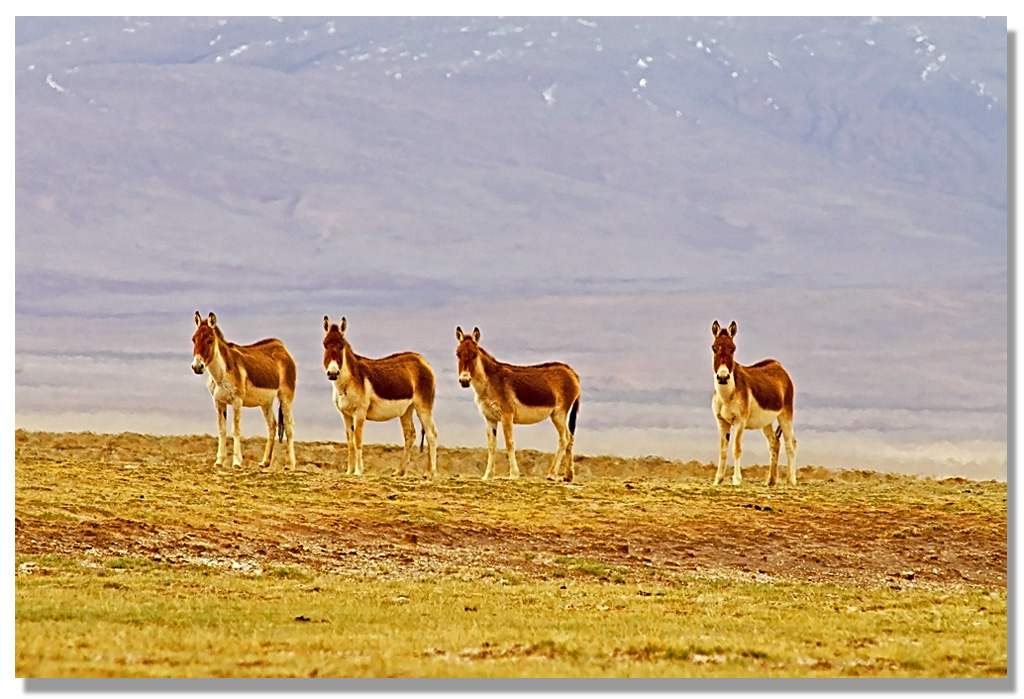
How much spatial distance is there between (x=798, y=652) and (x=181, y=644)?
639 cm

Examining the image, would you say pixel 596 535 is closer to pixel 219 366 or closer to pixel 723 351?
pixel 723 351

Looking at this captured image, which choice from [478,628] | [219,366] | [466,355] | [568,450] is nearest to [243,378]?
[219,366]

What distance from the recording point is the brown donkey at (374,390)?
35.1 m

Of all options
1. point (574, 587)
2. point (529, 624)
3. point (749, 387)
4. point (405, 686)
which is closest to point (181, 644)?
point (405, 686)

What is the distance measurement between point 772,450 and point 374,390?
31.7 feet

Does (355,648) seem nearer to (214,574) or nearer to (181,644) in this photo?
(181,644)

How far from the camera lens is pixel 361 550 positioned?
25703 mm

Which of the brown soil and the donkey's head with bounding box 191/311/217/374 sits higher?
the donkey's head with bounding box 191/311/217/374

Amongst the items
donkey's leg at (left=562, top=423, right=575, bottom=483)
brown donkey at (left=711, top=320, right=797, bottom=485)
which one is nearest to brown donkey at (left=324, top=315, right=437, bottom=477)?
donkey's leg at (left=562, top=423, right=575, bottom=483)

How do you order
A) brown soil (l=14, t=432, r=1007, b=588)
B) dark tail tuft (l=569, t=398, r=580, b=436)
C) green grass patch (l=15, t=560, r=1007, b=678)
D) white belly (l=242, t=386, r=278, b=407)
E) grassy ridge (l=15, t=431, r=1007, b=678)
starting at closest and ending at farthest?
1. green grass patch (l=15, t=560, r=1007, b=678)
2. grassy ridge (l=15, t=431, r=1007, b=678)
3. brown soil (l=14, t=432, r=1007, b=588)
4. white belly (l=242, t=386, r=278, b=407)
5. dark tail tuft (l=569, t=398, r=580, b=436)

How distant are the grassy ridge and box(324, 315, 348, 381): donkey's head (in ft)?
8.19

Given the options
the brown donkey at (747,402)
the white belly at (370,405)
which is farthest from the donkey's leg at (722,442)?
the white belly at (370,405)

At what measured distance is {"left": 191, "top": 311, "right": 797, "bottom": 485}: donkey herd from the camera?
1377 inches

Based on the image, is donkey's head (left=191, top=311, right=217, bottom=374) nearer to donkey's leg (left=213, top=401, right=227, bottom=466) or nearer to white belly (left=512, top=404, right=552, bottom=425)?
donkey's leg (left=213, top=401, right=227, bottom=466)
